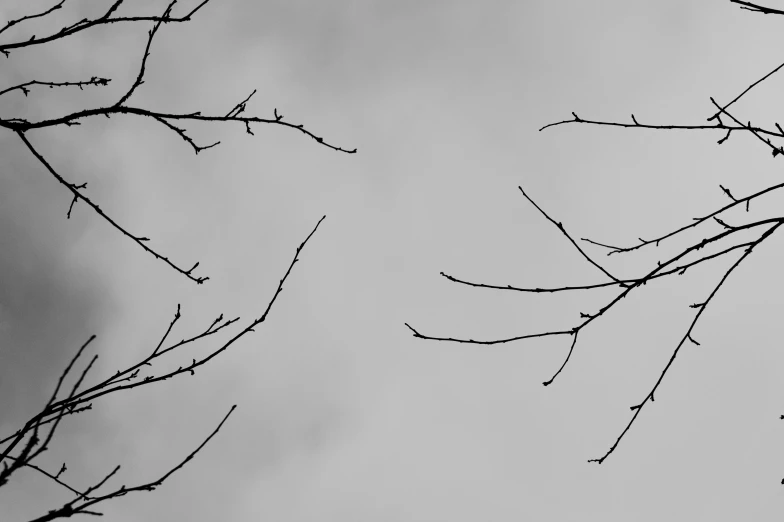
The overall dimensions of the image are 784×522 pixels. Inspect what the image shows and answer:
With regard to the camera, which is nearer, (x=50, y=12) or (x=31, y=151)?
(x=31, y=151)

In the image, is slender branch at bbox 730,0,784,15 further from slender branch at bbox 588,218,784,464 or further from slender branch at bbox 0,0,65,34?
slender branch at bbox 0,0,65,34

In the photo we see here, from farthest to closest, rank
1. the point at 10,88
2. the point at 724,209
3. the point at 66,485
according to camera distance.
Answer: the point at 10,88 → the point at 66,485 → the point at 724,209

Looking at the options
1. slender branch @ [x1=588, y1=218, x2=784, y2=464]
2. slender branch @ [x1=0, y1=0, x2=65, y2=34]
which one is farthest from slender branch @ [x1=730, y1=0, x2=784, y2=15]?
slender branch @ [x1=0, y1=0, x2=65, y2=34]

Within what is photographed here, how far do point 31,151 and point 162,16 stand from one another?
912 millimetres

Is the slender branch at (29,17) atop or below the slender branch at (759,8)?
atop

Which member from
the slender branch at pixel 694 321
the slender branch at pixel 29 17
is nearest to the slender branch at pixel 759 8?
the slender branch at pixel 694 321

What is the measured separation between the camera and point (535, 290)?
2627mm

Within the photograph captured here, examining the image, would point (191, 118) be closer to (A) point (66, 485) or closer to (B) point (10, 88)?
(B) point (10, 88)

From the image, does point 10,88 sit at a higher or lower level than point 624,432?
higher

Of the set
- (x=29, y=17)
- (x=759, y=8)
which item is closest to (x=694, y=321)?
(x=759, y=8)

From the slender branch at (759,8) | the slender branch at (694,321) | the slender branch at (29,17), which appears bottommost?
the slender branch at (694,321)

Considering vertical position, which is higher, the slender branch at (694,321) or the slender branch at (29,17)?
the slender branch at (29,17)

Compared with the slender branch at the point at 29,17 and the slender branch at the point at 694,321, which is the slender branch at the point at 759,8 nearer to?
the slender branch at the point at 694,321

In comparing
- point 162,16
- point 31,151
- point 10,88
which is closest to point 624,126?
point 162,16
